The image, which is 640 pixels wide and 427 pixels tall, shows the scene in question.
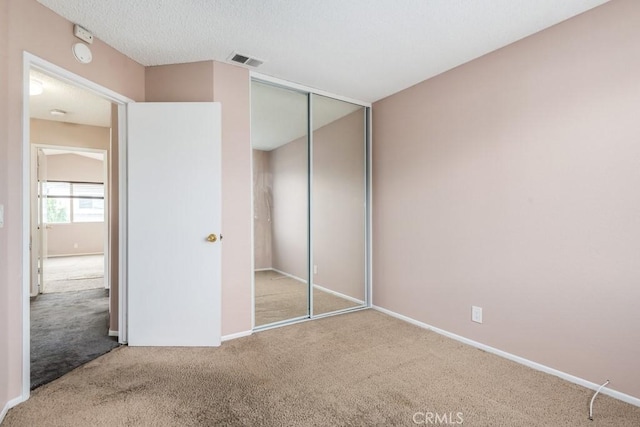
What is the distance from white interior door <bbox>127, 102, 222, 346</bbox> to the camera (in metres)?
2.70

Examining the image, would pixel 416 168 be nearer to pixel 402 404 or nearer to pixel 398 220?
pixel 398 220

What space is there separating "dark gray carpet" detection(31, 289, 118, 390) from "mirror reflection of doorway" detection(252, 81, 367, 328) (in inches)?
55.8

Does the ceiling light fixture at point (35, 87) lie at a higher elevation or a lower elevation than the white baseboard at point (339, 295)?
higher

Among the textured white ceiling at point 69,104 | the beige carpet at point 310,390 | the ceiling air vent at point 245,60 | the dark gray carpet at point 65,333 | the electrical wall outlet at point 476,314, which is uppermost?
the textured white ceiling at point 69,104

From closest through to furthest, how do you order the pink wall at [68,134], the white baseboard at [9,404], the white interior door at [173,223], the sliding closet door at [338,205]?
the white baseboard at [9,404] → the white interior door at [173,223] → the sliding closet door at [338,205] → the pink wall at [68,134]

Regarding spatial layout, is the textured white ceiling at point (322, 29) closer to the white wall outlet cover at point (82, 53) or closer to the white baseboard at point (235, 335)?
the white wall outlet cover at point (82, 53)

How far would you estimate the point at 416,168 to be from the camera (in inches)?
130

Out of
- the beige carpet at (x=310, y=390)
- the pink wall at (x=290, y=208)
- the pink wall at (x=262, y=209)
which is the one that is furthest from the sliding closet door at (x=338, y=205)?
the beige carpet at (x=310, y=390)

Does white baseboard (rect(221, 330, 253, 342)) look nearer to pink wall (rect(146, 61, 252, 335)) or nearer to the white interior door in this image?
pink wall (rect(146, 61, 252, 335))

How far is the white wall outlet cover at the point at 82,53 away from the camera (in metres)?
2.28

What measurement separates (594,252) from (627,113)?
2.86ft

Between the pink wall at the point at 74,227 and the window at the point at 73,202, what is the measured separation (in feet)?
0.45

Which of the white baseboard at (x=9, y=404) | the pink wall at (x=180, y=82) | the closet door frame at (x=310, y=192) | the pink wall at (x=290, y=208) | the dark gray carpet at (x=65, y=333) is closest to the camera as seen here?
the white baseboard at (x=9, y=404)

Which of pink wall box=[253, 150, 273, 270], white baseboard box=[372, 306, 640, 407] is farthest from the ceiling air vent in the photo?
white baseboard box=[372, 306, 640, 407]
